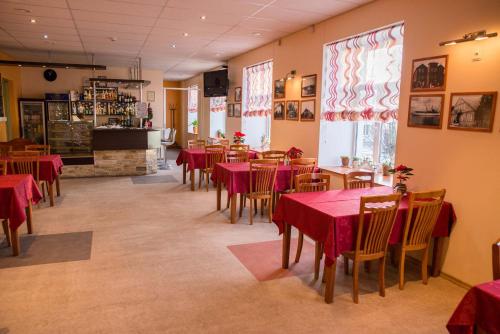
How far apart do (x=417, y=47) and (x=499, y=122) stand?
134cm

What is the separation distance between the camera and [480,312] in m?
1.90

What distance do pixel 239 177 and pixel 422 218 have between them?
2.64 metres

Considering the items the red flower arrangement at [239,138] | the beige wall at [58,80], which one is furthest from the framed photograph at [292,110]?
the beige wall at [58,80]

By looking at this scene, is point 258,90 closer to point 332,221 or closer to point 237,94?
point 237,94

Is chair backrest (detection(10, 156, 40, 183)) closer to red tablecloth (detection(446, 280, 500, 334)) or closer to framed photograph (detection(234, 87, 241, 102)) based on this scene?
framed photograph (detection(234, 87, 241, 102))

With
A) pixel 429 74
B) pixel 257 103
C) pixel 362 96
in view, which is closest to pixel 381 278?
pixel 429 74

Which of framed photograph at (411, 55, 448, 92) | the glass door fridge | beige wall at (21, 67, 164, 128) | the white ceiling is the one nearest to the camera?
framed photograph at (411, 55, 448, 92)

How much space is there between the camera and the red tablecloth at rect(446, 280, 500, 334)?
183 cm

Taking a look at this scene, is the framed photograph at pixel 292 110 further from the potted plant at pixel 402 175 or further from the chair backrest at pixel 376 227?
the chair backrest at pixel 376 227

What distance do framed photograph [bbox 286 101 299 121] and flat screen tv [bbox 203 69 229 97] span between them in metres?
3.22

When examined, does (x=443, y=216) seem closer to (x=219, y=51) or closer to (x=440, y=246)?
(x=440, y=246)

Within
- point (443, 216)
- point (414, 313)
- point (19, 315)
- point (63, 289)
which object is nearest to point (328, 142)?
point (443, 216)

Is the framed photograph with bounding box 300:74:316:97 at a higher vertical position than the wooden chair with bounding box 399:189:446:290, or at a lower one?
higher

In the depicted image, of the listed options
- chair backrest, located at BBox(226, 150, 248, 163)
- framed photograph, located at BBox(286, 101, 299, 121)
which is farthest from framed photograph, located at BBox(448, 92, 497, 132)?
chair backrest, located at BBox(226, 150, 248, 163)
